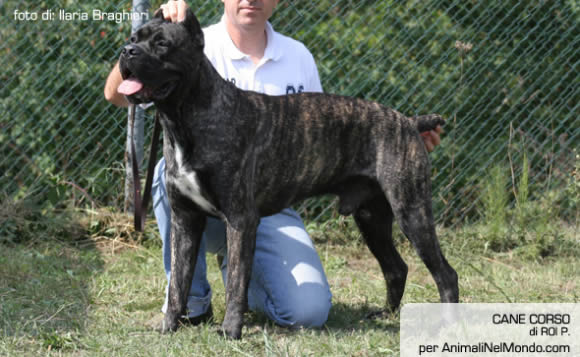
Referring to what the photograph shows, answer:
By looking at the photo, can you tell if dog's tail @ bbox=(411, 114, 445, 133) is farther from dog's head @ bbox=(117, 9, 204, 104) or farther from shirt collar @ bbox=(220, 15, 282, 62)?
dog's head @ bbox=(117, 9, 204, 104)

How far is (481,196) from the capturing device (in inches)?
223

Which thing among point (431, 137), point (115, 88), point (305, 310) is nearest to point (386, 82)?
point (431, 137)

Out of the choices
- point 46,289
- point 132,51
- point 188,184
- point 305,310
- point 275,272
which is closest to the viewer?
point 132,51

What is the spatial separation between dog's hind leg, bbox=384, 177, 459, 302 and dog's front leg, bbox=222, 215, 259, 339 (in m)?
0.76

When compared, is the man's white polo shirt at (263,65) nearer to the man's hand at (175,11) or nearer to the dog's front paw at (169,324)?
the man's hand at (175,11)

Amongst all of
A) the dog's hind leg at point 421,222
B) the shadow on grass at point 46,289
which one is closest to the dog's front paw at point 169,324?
the shadow on grass at point 46,289

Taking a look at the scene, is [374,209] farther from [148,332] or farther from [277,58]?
[148,332]

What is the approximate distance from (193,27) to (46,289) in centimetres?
209

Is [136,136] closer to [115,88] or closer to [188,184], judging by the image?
[115,88]

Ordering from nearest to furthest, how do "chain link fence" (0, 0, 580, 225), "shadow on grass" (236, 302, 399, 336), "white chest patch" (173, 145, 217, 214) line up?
1. "white chest patch" (173, 145, 217, 214)
2. "shadow on grass" (236, 302, 399, 336)
3. "chain link fence" (0, 0, 580, 225)

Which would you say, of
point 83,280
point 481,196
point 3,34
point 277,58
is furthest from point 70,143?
point 481,196

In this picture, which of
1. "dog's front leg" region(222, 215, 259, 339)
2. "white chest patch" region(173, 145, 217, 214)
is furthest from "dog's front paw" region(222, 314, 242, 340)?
"white chest patch" region(173, 145, 217, 214)

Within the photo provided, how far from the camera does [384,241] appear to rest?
12.8 feet

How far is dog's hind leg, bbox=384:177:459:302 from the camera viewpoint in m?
3.46
